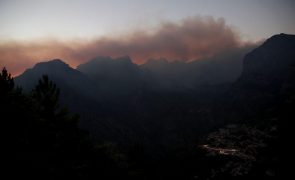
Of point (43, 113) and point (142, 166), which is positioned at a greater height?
point (43, 113)

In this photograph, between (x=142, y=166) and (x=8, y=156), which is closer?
(x=8, y=156)

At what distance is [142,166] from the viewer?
225 feet

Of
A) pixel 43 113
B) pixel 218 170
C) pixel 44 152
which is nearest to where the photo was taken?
pixel 44 152

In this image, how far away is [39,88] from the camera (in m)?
36.0

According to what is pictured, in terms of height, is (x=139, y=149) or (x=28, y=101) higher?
(x=28, y=101)

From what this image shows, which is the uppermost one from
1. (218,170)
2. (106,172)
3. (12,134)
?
(12,134)

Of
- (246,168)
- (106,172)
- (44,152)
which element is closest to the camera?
(44,152)

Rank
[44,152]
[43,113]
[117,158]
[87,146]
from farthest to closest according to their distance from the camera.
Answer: [117,158] → [87,146] → [43,113] → [44,152]

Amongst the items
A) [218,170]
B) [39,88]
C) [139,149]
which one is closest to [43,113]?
[39,88]

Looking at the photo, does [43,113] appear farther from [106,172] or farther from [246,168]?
[246,168]

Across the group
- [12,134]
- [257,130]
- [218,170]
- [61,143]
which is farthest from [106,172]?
[257,130]

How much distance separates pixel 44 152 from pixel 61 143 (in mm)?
3751

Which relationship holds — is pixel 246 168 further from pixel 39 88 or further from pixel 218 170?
pixel 39 88

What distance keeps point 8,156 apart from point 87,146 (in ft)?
57.7
